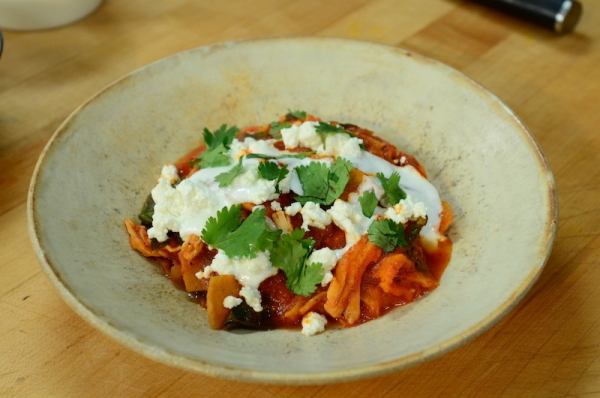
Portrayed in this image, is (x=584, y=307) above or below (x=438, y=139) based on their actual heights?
below

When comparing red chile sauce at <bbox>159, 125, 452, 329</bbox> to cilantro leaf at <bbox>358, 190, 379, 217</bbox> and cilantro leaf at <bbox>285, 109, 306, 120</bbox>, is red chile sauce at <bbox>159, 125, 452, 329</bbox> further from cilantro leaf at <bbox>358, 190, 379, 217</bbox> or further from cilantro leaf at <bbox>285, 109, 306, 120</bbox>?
cilantro leaf at <bbox>285, 109, 306, 120</bbox>

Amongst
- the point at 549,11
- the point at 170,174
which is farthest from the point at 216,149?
the point at 549,11

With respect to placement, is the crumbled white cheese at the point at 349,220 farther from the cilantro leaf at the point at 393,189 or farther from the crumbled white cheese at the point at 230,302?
the crumbled white cheese at the point at 230,302

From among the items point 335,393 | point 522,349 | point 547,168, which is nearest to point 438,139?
point 547,168

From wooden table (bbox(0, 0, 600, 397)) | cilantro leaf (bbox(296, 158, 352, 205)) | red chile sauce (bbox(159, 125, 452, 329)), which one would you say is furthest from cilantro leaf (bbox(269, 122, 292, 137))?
wooden table (bbox(0, 0, 600, 397))

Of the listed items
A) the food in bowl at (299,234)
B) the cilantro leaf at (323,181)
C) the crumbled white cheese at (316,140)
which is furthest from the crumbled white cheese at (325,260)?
the crumbled white cheese at (316,140)

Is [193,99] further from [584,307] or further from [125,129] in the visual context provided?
[584,307]
